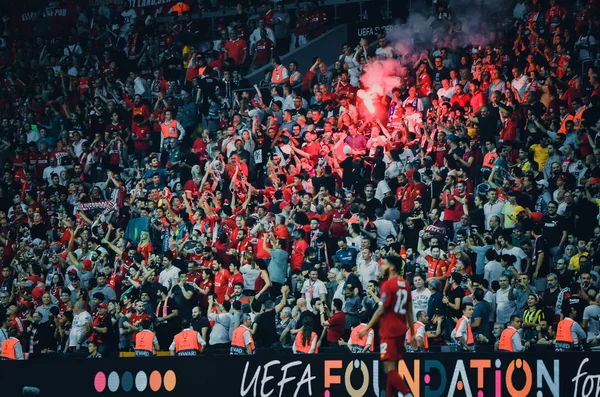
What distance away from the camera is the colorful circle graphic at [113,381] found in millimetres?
14367

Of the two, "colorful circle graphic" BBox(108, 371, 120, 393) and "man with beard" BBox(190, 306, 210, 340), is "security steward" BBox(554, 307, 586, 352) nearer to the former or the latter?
"man with beard" BBox(190, 306, 210, 340)

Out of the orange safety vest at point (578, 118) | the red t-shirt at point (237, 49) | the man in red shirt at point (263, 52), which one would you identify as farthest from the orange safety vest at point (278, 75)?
the orange safety vest at point (578, 118)

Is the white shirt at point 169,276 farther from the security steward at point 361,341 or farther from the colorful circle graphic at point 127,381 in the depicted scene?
the colorful circle graphic at point 127,381

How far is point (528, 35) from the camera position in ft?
70.4

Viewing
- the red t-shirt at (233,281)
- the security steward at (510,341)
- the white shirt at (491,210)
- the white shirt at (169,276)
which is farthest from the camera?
the white shirt at (169,276)

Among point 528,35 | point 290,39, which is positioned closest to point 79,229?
point 290,39

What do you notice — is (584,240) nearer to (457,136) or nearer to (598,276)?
(598,276)

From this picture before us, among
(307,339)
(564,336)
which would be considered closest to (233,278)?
(307,339)

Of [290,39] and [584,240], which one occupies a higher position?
[290,39]

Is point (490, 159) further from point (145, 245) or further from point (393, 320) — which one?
point (393, 320)

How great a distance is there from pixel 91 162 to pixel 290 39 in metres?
5.85

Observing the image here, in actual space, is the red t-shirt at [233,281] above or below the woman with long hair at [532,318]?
above

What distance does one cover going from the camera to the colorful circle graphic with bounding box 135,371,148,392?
561 inches

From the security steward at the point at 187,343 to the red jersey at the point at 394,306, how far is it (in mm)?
5502
